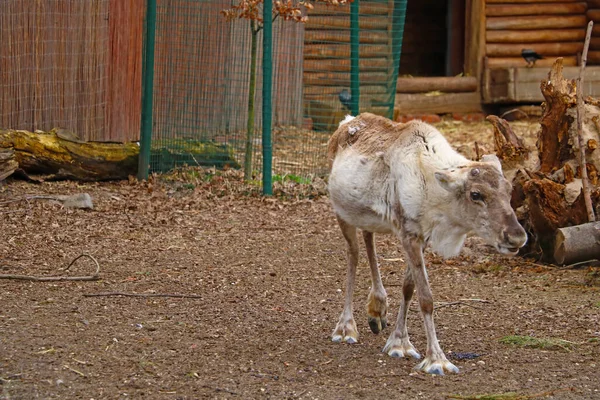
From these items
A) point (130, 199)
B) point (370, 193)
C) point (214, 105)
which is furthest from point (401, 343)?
point (214, 105)

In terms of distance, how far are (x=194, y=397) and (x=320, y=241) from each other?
14.2 ft

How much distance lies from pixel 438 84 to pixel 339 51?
5.53 metres

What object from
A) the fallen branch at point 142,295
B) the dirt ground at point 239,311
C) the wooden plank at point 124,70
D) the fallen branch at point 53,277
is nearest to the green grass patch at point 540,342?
the dirt ground at point 239,311

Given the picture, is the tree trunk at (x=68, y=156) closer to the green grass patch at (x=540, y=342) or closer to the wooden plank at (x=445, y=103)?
the green grass patch at (x=540, y=342)

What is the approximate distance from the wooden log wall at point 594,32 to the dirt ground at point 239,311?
10.6m

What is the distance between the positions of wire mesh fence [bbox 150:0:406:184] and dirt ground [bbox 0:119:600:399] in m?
1.36

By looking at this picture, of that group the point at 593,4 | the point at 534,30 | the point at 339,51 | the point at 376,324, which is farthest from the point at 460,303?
the point at 593,4

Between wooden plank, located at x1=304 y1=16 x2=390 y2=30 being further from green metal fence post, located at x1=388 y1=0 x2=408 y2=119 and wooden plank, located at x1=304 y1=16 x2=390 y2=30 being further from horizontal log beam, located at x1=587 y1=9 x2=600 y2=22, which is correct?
horizontal log beam, located at x1=587 y1=9 x2=600 y2=22

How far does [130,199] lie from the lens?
10.2 metres

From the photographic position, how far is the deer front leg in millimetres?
5352

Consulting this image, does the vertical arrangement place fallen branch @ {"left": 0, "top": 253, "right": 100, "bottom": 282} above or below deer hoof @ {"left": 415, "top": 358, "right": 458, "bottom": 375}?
above

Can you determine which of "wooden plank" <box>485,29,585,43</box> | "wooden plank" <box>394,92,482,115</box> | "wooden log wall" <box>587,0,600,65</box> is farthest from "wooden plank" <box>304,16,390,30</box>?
"wooden log wall" <box>587,0,600,65</box>

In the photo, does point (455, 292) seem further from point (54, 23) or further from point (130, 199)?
point (54, 23)

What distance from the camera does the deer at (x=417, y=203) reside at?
524 cm
